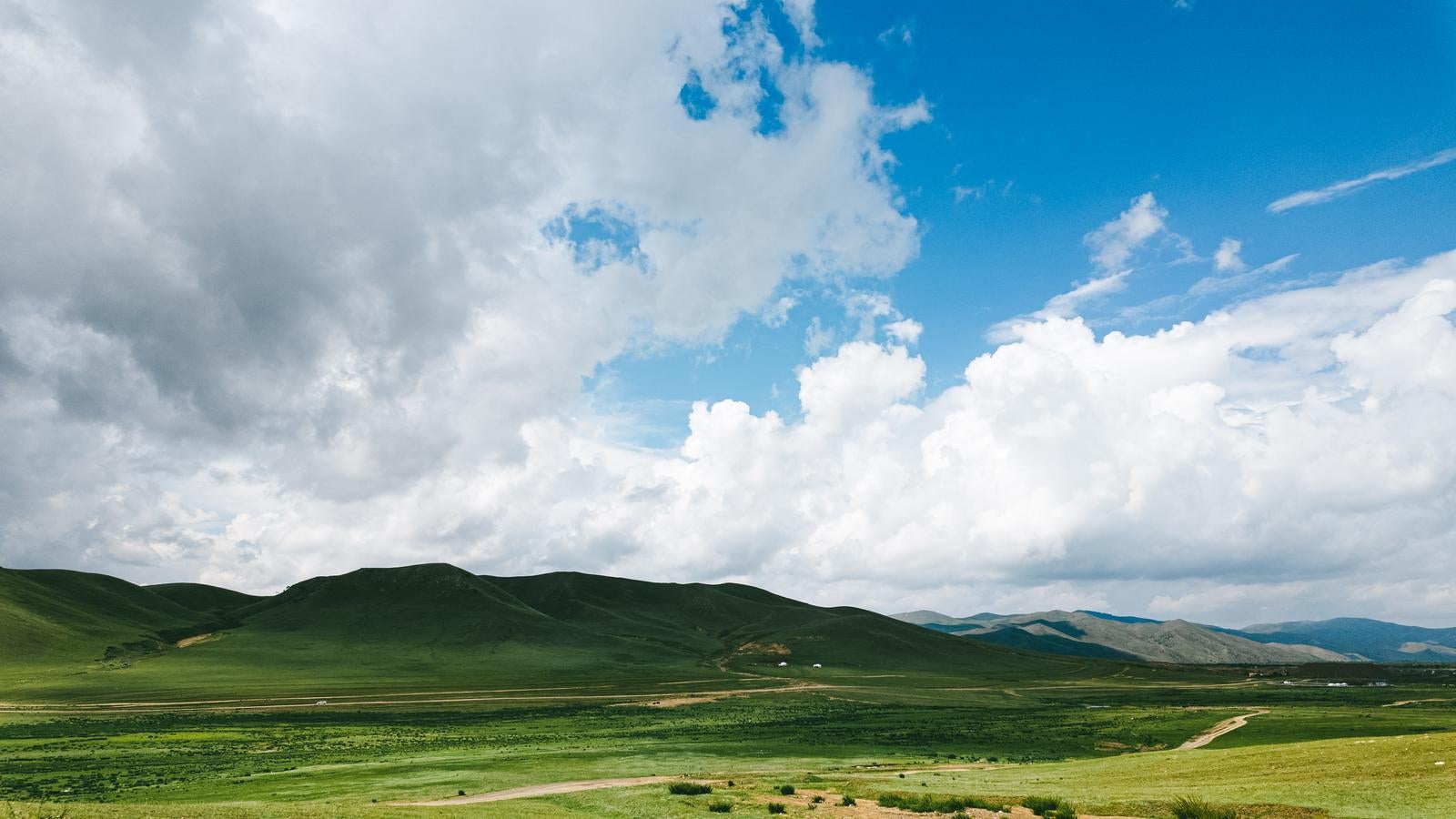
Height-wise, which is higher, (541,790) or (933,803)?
(933,803)

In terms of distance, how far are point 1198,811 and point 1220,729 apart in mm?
79265

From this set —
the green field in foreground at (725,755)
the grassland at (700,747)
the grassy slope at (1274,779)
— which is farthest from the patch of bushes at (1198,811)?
the grassy slope at (1274,779)

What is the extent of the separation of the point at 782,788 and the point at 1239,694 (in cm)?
15460

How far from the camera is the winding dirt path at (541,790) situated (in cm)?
4531

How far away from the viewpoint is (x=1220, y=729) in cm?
9662

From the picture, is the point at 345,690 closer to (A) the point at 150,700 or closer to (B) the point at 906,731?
(A) the point at 150,700

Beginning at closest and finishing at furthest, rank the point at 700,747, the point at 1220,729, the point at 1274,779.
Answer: the point at 1274,779 → the point at 700,747 → the point at 1220,729

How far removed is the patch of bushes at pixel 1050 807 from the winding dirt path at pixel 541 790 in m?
23.8

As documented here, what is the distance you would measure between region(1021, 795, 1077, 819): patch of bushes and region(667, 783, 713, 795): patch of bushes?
17051 mm

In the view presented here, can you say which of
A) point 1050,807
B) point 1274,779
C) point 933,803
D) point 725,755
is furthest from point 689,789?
point 1274,779

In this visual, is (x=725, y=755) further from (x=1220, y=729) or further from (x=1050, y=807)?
(x=1220, y=729)

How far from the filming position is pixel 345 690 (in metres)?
169

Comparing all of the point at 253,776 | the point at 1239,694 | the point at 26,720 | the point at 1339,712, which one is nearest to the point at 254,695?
the point at 26,720

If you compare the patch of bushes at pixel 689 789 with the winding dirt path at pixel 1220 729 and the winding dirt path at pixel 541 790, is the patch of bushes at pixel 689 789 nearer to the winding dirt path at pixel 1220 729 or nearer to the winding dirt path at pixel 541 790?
the winding dirt path at pixel 541 790
